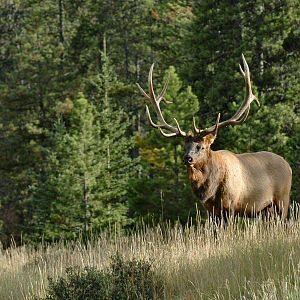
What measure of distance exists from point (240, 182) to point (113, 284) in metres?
4.14

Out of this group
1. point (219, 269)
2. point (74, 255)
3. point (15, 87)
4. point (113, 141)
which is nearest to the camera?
point (219, 269)

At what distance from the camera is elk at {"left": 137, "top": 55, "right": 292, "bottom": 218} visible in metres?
9.39

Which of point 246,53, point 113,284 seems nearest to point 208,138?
point 113,284

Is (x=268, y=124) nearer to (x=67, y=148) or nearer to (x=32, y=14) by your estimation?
(x=67, y=148)

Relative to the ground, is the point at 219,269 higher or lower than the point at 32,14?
lower

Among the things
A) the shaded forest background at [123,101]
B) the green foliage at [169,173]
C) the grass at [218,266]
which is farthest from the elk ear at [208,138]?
the green foliage at [169,173]

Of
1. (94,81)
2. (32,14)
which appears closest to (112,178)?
(94,81)

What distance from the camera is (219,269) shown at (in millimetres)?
5941

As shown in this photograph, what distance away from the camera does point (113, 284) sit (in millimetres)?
6066

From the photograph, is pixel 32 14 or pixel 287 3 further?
pixel 32 14

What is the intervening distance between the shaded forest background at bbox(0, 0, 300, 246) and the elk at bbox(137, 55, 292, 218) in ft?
17.3

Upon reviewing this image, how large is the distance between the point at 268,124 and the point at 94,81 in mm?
11968

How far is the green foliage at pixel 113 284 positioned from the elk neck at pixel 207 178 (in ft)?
10.6

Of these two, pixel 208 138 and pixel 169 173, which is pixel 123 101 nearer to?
pixel 169 173
